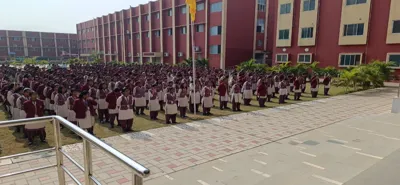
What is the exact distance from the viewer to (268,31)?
34562 millimetres

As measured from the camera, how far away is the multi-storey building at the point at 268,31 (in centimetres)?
2294

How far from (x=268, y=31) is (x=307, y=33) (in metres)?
7.55

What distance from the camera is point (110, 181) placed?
4617 millimetres

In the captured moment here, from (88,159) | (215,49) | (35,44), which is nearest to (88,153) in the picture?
(88,159)


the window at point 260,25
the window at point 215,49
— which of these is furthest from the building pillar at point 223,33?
the window at point 260,25

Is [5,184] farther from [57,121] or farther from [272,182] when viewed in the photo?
[272,182]

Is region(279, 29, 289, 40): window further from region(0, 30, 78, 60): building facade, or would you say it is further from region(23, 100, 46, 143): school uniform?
region(0, 30, 78, 60): building facade

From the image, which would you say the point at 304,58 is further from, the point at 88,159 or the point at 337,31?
the point at 88,159

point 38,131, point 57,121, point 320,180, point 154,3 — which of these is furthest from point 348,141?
point 154,3

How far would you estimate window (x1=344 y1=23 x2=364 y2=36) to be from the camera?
23.6 m

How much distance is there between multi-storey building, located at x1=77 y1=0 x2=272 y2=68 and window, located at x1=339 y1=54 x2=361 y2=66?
10899 mm

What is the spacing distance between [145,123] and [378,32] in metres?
23.0

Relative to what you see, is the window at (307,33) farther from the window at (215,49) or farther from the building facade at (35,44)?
the building facade at (35,44)

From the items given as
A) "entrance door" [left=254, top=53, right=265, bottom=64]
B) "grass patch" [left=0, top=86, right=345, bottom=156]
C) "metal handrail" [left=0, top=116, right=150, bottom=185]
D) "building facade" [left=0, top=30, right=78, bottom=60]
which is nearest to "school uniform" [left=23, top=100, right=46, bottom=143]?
"grass patch" [left=0, top=86, right=345, bottom=156]
